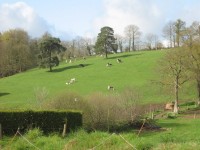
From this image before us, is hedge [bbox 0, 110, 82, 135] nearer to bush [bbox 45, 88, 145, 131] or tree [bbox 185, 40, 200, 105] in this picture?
bush [bbox 45, 88, 145, 131]

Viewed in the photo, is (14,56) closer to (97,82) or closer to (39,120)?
(97,82)

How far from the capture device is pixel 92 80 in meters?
82.9

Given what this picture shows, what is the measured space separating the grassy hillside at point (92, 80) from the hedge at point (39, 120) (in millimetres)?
31810

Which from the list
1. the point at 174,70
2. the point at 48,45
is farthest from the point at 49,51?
the point at 174,70

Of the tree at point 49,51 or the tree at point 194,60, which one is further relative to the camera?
the tree at point 49,51

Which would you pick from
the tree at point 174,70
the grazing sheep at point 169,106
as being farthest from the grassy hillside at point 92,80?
the grazing sheep at point 169,106

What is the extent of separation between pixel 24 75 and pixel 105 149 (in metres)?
86.1

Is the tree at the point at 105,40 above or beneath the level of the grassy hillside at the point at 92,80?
above

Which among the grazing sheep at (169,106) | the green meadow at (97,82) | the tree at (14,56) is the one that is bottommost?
the grazing sheep at (169,106)

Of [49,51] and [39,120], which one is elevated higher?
[49,51]

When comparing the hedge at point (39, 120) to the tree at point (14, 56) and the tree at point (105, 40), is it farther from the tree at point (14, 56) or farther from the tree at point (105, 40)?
the tree at point (14, 56)

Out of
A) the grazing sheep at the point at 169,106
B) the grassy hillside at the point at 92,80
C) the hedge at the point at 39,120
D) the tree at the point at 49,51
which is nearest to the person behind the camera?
the hedge at the point at 39,120

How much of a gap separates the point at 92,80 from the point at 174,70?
2714cm

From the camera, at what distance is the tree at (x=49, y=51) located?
318 ft
